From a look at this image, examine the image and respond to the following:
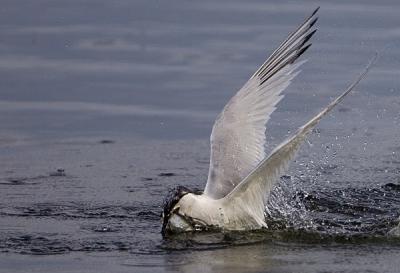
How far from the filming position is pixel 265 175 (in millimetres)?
11258

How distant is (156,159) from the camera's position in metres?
14.0

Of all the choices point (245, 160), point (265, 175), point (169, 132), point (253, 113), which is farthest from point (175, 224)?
point (169, 132)

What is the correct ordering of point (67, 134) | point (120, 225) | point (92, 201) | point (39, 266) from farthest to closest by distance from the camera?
point (67, 134), point (92, 201), point (120, 225), point (39, 266)

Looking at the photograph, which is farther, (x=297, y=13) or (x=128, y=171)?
(x=297, y=13)

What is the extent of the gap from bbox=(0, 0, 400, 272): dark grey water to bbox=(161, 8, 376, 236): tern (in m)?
0.22

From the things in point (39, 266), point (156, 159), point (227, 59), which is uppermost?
point (227, 59)

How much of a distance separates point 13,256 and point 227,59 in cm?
705

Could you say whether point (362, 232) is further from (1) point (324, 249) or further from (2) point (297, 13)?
(2) point (297, 13)

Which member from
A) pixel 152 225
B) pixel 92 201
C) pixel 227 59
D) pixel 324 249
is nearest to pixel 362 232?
pixel 324 249

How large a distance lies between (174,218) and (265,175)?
0.77 m

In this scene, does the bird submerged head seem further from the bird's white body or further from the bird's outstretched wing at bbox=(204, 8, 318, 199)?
the bird's outstretched wing at bbox=(204, 8, 318, 199)

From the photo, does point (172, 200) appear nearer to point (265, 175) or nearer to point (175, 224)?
point (175, 224)

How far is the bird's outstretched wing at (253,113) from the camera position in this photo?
12203mm

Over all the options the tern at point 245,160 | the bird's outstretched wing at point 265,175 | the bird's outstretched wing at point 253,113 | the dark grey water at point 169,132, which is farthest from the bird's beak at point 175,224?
the bird's outstretched wing at point 253,113
